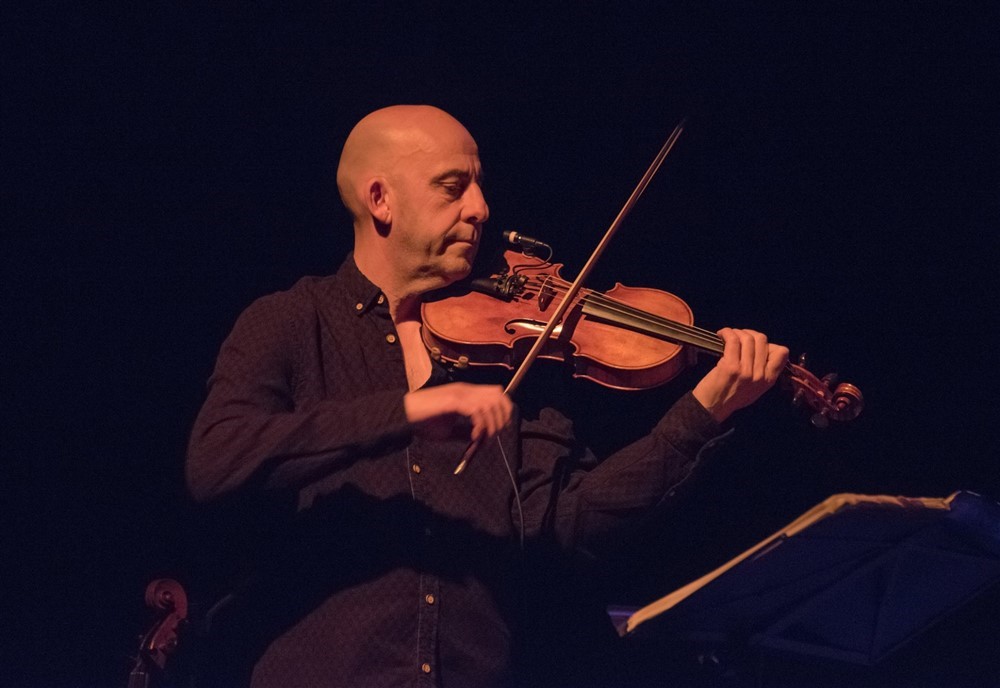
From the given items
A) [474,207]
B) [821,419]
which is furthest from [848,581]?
[474,207]

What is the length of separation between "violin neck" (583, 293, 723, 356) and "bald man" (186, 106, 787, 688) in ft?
0.12

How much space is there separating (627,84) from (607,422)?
89cm

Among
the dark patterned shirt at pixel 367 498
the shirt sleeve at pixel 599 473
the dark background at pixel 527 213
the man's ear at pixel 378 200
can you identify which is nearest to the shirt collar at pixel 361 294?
the dark patterned shirt at pixel 367 498

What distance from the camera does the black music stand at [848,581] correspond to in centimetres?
183

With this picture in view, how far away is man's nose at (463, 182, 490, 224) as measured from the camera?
2326 mm

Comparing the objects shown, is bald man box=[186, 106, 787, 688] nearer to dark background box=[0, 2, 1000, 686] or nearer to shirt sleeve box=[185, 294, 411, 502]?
shirt sleeve box=[185, 294, 411, 502]

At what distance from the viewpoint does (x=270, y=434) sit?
1946 mm

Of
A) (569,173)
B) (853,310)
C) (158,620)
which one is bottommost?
(158,620)

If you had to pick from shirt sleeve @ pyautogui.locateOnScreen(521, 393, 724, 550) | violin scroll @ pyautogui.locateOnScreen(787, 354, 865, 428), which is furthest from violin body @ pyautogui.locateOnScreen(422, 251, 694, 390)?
violin scroll @ pyautogui.locateOnScreen(787, 354, 865, 428)

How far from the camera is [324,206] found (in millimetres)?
2979

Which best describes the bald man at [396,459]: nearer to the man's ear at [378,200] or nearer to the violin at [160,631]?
the man's ear at [378,200]

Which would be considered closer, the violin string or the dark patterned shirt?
the dark patterned shirt

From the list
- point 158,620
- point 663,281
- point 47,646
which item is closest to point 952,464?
point 663,281

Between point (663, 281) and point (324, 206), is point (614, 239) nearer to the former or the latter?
point (663, 281)
